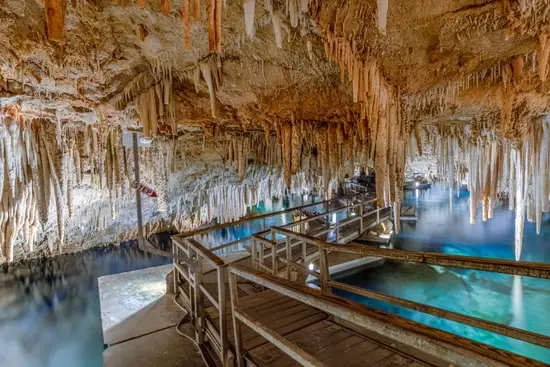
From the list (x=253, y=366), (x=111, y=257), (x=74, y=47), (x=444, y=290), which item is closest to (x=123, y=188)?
(x=111, y=257)

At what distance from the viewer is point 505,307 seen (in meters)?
6.79

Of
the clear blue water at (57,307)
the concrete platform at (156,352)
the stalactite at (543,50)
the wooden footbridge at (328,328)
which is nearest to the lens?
the wooden footbridge at (328,328)

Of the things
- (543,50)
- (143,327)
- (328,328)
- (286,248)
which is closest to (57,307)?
(143,327)

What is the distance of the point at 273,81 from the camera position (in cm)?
514

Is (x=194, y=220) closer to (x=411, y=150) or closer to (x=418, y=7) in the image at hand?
(x=411, y=150)

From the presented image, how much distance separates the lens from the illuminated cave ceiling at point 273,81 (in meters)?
3.11

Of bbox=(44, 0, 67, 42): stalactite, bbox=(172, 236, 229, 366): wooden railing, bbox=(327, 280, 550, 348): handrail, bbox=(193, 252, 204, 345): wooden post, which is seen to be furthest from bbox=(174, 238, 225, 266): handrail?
bbox=(44, 0, 67, 42): stalactite

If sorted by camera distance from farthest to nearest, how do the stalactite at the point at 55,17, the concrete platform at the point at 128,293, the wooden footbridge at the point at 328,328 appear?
the concrete platform at the point at 128,293
the stalactite at the point at 55,17
the wooden footbridge at the point at 328,328

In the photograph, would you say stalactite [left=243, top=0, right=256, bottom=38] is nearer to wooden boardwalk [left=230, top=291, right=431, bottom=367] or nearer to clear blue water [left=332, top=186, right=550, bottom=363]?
wooden boardwalk [left=230, top=291, right=431, bottom=367]

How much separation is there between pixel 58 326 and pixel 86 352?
1.56m

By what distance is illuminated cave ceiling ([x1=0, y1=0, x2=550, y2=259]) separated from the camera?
3.11m

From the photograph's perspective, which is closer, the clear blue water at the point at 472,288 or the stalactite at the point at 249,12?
the stalactite at the point at 249,12

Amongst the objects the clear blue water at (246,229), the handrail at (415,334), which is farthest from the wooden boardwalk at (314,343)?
the clear blue water at (246,229)

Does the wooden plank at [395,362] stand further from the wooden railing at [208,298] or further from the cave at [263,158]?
the wooden railing at [208,298]
